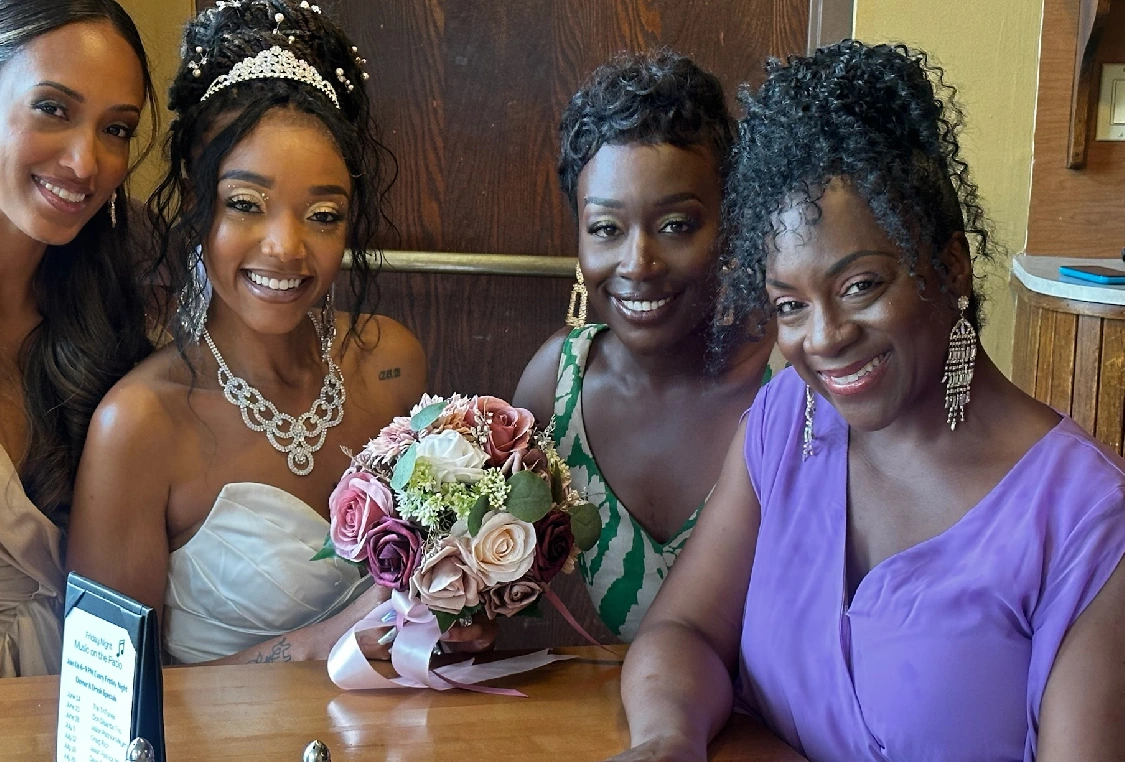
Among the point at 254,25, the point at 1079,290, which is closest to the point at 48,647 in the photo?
the point at 254,25

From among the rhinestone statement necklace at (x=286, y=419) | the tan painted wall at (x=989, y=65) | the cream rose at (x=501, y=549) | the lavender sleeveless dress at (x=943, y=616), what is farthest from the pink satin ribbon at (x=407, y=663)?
the tan painted wall at (x=989, y=65)

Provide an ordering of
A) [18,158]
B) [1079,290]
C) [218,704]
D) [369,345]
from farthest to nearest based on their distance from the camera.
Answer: [1079,290], [369,345], [18,158], [218,704]

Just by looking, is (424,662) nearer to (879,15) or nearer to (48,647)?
(48,647)

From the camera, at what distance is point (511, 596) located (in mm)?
1726

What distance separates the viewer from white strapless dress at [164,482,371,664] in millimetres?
2129

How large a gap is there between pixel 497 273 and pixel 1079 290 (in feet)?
4.75

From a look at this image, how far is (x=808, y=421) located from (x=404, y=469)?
573mm

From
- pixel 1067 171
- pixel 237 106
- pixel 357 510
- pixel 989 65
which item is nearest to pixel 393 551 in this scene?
pixel 357 510

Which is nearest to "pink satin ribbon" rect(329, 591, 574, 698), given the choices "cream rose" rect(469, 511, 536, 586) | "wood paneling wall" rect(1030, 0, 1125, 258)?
"cream rose" rect(469, 511, 536, 586)

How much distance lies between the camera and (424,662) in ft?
5.63

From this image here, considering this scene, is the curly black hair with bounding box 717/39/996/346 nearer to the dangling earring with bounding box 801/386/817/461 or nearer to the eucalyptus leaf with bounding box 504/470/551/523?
the dangling earring with bounding box 801/386/817/461

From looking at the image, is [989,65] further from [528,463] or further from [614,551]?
[528,463]

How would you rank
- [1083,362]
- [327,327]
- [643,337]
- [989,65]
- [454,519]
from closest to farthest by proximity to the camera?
[454,519] < [643,337] < [327,327] < [1083,362] < [989,65]

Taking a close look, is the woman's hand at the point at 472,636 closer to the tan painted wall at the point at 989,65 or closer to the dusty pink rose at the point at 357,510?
the dusty pink rose at the point at 357,510
